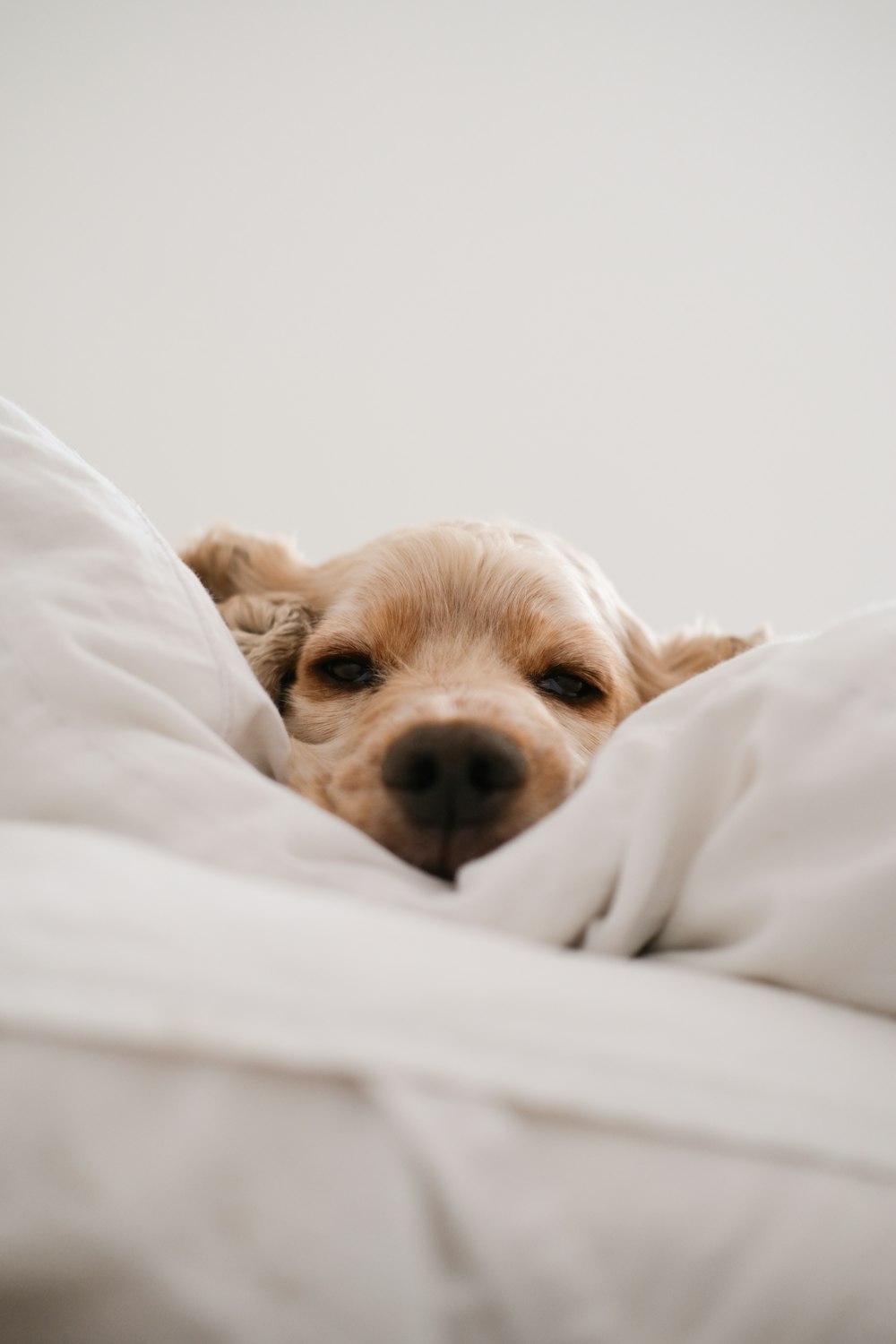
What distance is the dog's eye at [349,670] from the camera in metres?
1.38

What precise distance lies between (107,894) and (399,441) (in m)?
3.63

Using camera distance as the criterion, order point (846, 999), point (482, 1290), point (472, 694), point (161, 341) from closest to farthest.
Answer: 1. point (482, 1290)
2. point (846, 999)
3. point (472, 694)
4. point (161, 341)

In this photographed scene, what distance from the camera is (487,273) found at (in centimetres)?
394

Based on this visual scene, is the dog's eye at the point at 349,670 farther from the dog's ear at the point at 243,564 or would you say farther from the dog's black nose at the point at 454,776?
the dog's black nose at the point at 454,776

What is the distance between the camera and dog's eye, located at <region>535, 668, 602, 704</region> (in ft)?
4.47

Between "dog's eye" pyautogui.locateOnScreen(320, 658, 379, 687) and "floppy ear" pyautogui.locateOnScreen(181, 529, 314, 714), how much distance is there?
94mm

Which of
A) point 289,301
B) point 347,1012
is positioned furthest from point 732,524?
point 347,1012

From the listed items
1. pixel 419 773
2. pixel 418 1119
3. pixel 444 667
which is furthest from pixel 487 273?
pixel 418 1119

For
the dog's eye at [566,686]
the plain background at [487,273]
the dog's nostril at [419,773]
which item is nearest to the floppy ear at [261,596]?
the dog's eye at [566,686]

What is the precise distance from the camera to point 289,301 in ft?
12.4

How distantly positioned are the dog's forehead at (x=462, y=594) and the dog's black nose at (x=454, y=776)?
0.45 meters

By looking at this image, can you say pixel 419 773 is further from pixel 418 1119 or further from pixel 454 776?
pixel 418 1119

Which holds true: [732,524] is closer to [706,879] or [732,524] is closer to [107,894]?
[706,879]

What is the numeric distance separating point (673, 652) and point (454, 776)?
949 millimetres
